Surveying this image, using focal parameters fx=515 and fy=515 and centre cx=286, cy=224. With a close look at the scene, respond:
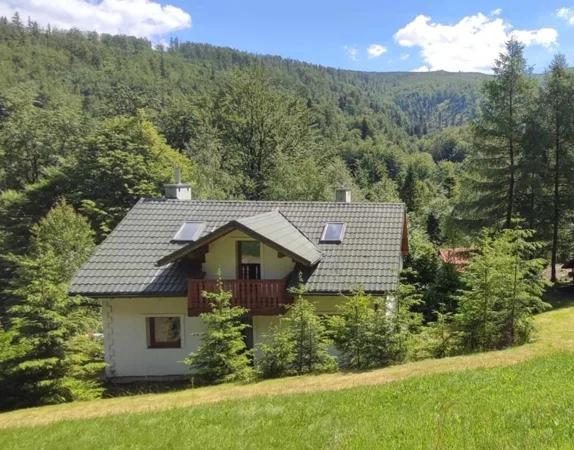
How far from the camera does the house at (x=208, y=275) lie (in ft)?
53.5

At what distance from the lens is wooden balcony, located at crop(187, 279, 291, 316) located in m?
16.1

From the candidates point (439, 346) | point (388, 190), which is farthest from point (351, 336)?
point (388, 190)

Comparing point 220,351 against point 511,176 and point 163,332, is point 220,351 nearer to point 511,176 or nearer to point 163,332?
point 163,332

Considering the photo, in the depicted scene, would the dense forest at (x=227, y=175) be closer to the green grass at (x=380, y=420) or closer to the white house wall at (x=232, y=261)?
the white house wall at (x=232, y=261)

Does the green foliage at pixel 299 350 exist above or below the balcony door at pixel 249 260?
below

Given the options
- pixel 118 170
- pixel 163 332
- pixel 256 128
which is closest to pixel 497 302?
pixel 163 332

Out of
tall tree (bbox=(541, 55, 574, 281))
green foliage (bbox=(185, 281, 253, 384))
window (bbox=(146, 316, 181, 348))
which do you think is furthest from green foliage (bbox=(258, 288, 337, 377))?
tall tree (bbox=(541, 55, 574, 281))

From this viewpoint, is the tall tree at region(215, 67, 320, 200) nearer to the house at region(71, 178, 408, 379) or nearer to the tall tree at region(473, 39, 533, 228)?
the tall tree at region(473, 39, 533, 228)

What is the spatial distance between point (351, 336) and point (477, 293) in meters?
3.59

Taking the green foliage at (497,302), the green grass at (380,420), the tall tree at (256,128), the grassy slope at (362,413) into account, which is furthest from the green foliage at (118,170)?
the green grass at (380,420)

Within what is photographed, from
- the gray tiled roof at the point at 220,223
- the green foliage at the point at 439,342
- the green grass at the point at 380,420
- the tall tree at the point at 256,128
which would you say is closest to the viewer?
the green grass at the point at 380,420

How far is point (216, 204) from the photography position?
20516 millimetres

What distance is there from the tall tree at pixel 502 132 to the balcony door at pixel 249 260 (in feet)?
51.6

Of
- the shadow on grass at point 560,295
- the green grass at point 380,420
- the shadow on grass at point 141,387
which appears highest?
the green grass at point 380,420
